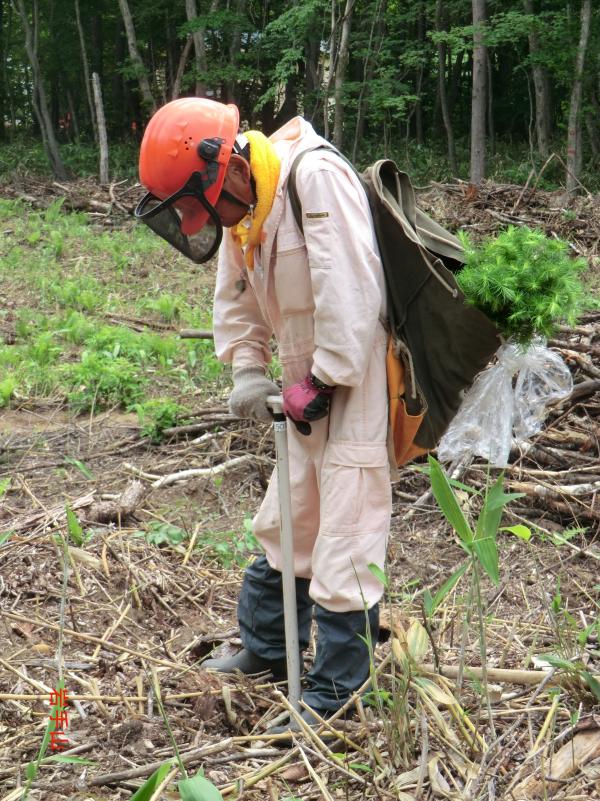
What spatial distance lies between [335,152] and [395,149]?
20507 mm

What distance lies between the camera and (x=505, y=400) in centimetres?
295

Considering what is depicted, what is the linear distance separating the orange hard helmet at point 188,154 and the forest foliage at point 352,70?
9892mm

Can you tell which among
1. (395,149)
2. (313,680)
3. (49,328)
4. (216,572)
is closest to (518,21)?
(395,149)

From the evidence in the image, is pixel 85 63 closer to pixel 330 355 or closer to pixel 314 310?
pixel 314 310

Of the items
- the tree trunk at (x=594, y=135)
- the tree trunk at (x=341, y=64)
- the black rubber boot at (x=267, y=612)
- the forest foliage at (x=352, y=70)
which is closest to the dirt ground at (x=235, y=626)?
the black rubber boot at (x=267, y=612)

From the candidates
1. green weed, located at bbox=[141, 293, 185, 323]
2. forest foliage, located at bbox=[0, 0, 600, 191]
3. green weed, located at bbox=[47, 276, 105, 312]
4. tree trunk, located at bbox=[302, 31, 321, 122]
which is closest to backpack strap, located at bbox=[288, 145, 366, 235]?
green weed, located at bbox=[141, 293, 185, 323]

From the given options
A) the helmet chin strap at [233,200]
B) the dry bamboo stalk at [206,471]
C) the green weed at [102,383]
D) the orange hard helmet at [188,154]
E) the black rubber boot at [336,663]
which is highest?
the orange hard helmet at [188,154]

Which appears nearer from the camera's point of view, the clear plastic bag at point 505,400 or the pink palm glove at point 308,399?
the pink palm glove at point 308,399

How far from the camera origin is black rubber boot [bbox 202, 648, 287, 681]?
3.19 meters

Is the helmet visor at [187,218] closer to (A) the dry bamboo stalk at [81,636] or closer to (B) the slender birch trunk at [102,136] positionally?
(A) the dry bamboo stalk at [81,636]

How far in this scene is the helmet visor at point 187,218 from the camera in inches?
102

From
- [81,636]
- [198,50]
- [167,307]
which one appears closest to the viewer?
[81,636]

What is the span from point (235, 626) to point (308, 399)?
1441 millimetres

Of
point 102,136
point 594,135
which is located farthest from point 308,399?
point 594,135
